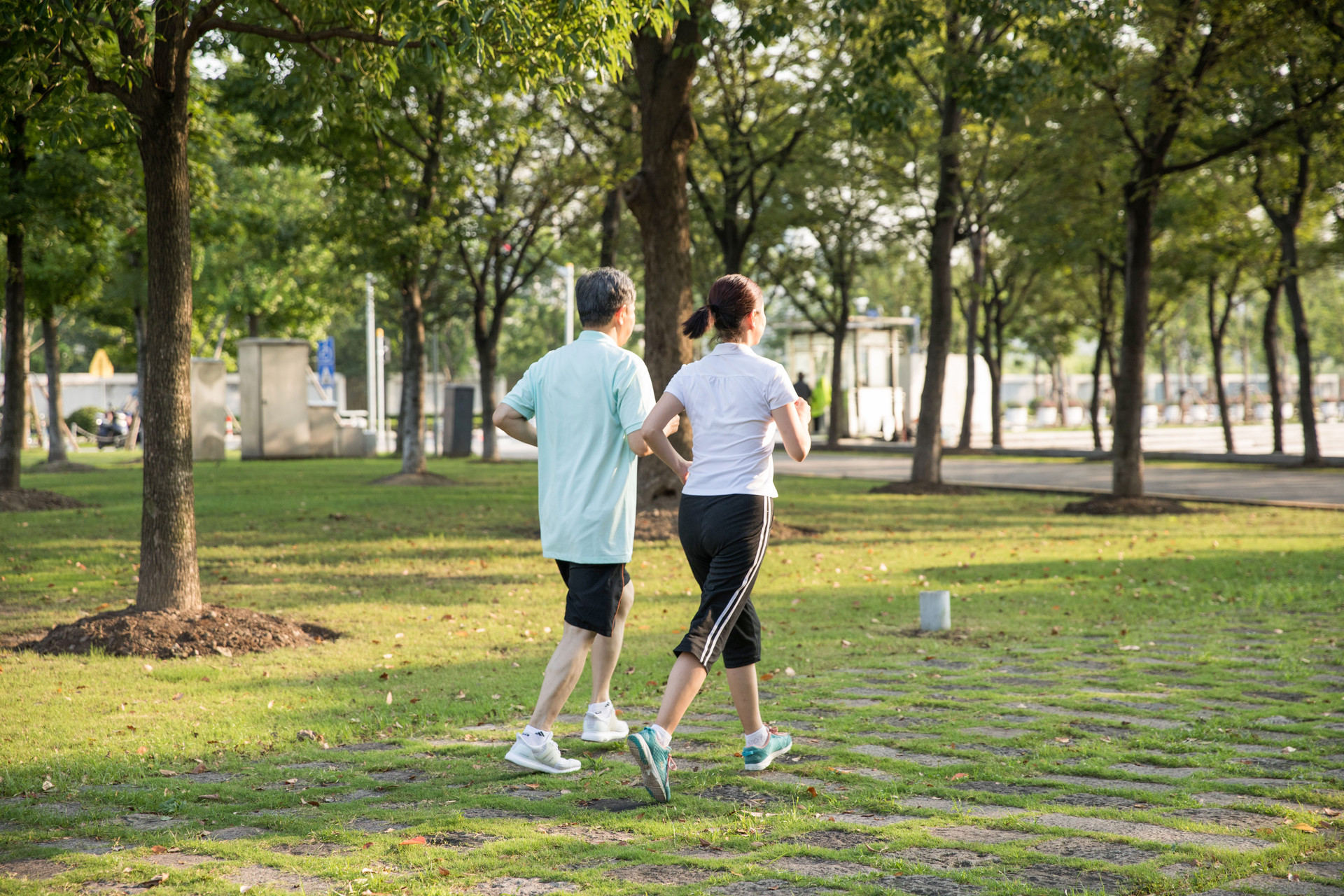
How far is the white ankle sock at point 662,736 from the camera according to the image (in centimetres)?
422

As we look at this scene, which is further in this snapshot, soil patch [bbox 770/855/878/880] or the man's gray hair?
the man's gray hair

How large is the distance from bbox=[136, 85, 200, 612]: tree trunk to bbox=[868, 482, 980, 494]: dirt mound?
13.7 m

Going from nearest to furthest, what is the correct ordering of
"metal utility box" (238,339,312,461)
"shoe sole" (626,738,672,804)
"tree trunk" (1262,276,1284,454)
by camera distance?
"shoe sole" (626,738,672,804) → "tree trunk" (1262,276,1284,454) → "metal utility box" (238,339,312,461)

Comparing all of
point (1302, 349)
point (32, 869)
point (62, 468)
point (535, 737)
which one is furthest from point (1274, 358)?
point (32, 869)

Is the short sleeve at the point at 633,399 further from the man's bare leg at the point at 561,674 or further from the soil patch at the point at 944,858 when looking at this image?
the soil patch at the point at 944,858

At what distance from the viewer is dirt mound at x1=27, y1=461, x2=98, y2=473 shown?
24250 mm

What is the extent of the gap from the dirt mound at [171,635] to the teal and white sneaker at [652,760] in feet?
12.8

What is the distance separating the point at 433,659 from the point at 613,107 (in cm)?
1723

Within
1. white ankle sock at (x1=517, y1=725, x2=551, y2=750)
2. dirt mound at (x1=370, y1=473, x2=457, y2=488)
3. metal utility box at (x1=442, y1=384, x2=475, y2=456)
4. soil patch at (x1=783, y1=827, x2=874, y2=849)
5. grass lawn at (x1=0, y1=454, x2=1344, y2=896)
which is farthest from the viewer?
metal utility box at (x1=442, y1=384, x2=475, y2=456)

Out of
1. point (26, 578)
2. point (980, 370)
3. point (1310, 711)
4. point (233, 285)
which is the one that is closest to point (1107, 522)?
point (1310, 711)

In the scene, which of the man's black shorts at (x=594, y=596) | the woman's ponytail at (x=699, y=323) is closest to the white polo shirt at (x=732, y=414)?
the woman's ponytail at (x=699, y=323)

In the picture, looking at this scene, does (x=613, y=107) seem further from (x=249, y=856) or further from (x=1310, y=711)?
(x=249, y=856)

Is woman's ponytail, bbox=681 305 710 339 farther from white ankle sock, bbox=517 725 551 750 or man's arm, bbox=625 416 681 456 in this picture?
white ankle sock, bbox=517 725 551 750

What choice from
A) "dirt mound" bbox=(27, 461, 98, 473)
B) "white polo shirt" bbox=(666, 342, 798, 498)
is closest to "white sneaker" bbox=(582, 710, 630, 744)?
"white polo shirt" bbox=(666, 342, 798, 498)
